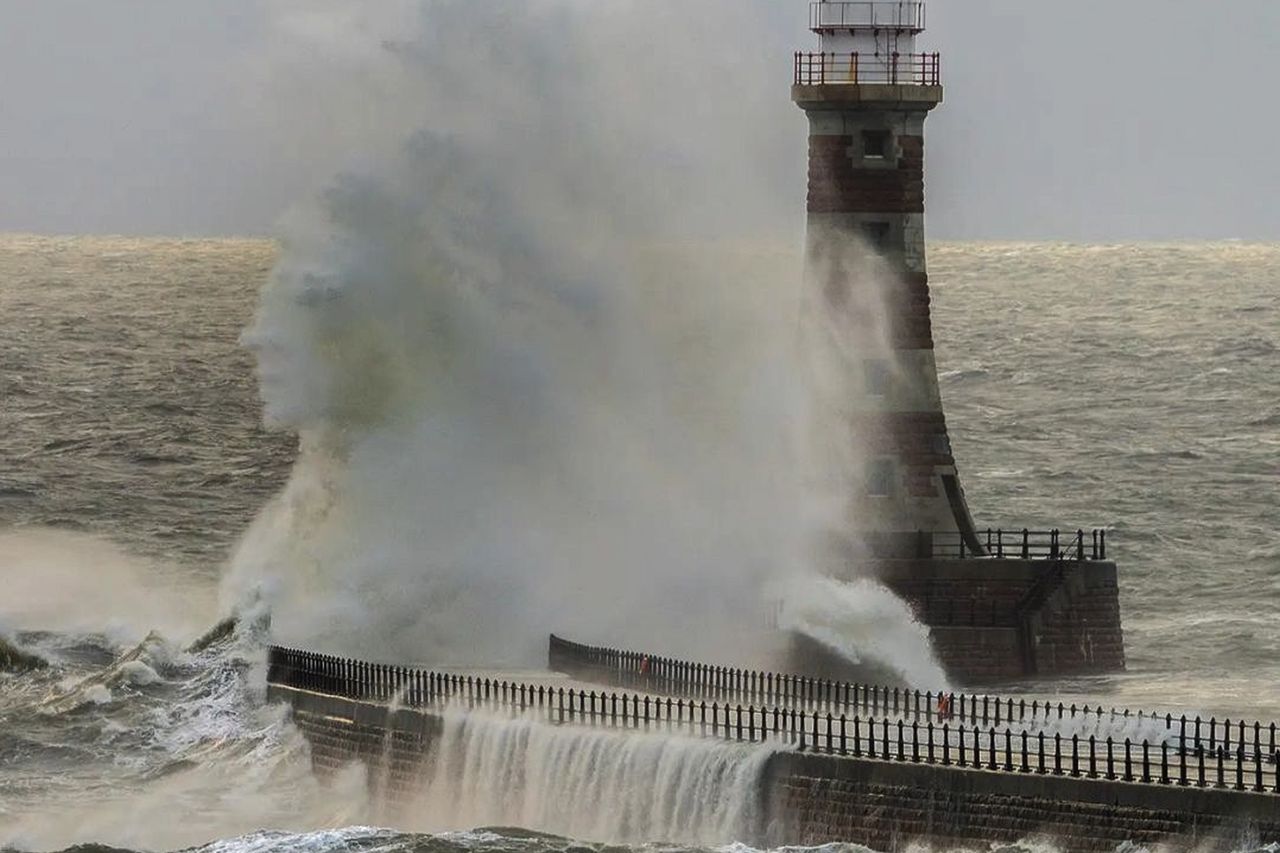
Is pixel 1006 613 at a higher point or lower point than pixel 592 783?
higher

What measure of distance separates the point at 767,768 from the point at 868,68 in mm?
12674

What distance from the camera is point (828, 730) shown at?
124 ft

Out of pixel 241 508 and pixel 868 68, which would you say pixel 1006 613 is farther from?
pixel 241 508

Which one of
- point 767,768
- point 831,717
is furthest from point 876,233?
point 767,768

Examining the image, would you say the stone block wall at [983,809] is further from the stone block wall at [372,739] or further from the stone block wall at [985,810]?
the stone block wall at [372,739]

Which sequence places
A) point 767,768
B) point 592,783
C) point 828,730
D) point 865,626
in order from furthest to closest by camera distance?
1. point 865,626
2. point 592,783
3. point 828,730
4. point 767,768

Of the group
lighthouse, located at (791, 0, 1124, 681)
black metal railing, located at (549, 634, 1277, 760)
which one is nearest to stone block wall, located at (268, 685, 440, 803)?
black metal railing, located at (549, 634, 1277, 760)

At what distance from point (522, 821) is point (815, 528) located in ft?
29.4

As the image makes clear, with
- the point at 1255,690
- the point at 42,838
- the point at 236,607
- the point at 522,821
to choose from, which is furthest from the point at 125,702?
the point at 1255,690

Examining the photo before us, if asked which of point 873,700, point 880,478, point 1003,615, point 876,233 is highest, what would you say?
point 876,233

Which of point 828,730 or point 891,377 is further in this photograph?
point 891,377

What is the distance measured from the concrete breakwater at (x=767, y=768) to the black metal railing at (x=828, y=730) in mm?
40

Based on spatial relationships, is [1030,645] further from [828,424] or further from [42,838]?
[42,838]

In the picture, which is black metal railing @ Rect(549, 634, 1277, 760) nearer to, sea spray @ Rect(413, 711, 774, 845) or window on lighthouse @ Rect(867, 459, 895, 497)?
sea spray @ Rect(413, 711, 774, 845)
